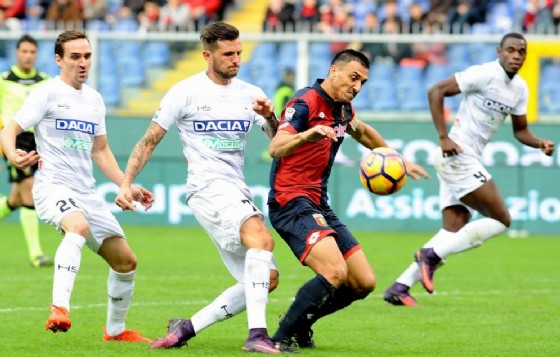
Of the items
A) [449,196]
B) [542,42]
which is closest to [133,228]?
[542,42]

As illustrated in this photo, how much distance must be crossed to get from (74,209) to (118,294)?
73cm

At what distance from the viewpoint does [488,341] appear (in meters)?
9.30

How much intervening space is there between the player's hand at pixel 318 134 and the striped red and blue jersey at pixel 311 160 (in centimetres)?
55

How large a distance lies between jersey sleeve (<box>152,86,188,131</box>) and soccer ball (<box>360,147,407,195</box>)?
157 cm

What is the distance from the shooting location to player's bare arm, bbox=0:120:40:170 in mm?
8484

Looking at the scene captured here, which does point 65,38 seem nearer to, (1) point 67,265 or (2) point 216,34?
(2) point 216,34

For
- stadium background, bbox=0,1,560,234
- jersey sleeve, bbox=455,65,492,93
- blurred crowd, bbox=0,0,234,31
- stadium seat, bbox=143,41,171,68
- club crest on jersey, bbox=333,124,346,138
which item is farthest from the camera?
blurred crowd, bbox=0,0,234,31

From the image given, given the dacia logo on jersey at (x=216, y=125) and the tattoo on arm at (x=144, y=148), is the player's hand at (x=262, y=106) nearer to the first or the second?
the dacia logo on jersey at (x=216, y=125)

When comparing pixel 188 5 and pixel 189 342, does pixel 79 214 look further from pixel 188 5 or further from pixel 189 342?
pixel 188 5

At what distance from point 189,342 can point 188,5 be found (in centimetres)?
1718

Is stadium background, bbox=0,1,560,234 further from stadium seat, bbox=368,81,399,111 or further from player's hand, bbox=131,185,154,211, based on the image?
player's hand, bbox=131,185,154,211

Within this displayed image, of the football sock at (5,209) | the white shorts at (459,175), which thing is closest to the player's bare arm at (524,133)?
the white shorts at (459,175)

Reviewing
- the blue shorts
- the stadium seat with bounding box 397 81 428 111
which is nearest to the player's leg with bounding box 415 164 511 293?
the blue shorts

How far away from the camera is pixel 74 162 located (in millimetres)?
9008
